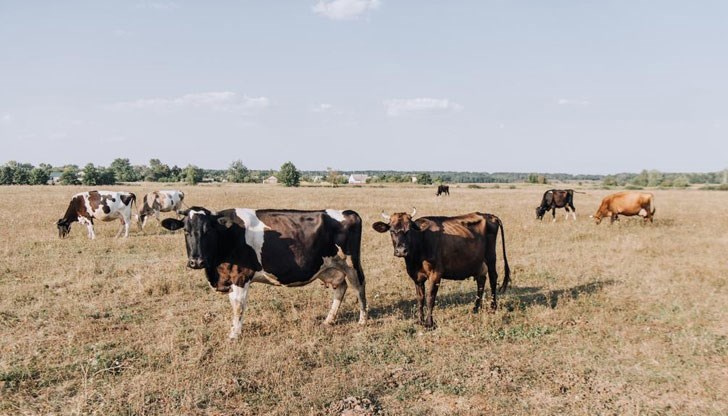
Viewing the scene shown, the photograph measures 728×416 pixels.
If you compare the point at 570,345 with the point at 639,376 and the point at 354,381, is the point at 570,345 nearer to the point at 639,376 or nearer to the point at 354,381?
the point at 639,376

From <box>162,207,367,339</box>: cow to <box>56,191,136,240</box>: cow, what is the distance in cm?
1104

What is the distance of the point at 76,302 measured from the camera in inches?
346

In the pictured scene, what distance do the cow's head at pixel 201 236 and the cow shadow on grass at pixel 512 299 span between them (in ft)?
10.3

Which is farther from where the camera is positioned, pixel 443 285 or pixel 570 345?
pixel 443 285

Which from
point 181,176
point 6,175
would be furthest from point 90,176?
point 181,176

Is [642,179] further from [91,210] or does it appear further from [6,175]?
[6,175]

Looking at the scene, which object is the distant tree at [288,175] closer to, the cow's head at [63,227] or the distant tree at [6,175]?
the distant tree at [6,175]

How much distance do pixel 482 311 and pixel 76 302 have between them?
7.97 m

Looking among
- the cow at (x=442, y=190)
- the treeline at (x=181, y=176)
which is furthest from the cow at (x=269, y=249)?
the treeline at (x=181, y=176)

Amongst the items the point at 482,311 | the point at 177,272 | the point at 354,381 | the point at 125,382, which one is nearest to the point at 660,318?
the point at 482,311

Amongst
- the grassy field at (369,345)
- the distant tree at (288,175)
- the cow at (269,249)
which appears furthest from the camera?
the distant tree at (288,175)

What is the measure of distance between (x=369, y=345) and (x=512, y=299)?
376 centimetres

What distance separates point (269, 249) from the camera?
729 centimetres

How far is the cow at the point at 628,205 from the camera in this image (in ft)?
68.9
